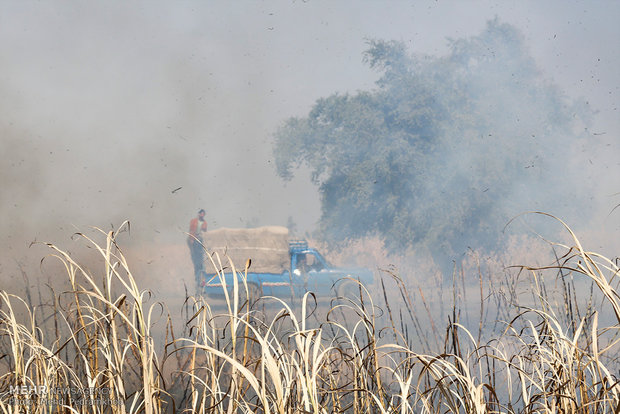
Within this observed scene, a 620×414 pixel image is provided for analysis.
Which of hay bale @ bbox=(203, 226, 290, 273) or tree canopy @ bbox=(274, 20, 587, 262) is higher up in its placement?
tree canopy @ bbox=(274, 20, 587, 262)

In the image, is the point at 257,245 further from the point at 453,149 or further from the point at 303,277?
the point at 453,149

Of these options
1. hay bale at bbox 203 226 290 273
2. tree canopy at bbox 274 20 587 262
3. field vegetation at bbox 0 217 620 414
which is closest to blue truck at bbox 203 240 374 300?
hay bale at bbox 203 226 290 273

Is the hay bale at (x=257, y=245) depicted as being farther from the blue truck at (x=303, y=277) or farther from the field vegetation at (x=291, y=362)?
the field vegetation at (x=291, y=362)

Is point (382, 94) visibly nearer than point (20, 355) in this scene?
No

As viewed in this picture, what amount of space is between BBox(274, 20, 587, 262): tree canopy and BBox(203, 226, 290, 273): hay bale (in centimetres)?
565

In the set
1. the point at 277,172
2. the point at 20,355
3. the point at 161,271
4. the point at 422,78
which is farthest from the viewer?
the point at 161,271

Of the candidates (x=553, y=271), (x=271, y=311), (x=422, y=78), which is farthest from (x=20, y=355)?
(x=553, y=271)

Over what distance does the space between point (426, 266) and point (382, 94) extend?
4.32 meters

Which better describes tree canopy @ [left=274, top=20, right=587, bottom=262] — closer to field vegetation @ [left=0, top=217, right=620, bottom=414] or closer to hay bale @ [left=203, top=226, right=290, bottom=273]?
hay bale @ [left=203, top=226, right=290, bottom=273]

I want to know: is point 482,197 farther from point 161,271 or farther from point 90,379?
point 90,379

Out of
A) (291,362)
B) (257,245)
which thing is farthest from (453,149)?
(291,362)

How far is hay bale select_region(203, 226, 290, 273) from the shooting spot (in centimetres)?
959

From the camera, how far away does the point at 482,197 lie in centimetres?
1433

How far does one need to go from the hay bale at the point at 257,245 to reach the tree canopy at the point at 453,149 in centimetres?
565
